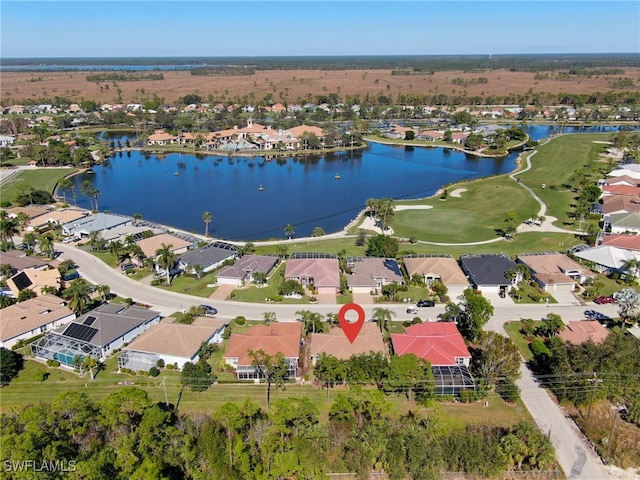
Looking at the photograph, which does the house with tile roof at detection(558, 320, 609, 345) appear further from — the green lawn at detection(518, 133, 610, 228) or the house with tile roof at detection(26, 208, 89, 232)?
the house with tile roof at detection(26, 208, 89, 232)

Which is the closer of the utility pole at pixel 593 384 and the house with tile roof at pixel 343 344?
the utility pole at pixel 593 384

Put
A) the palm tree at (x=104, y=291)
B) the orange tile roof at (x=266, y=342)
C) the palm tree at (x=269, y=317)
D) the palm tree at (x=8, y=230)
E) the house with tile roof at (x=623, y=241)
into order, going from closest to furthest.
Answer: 1. the orange tile roof at (x=266, y=342)
2. the palm tree at (x=269, y=317)
3. the palm tree at (x=104, y=291)
4. the house with tile roof at (x=623, y=241)
5. the palm tree at (x=8, y=230)

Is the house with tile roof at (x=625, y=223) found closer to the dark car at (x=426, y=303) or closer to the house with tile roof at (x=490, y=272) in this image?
the house with tile roof at (x=490, y=272)

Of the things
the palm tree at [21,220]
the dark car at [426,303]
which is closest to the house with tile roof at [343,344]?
the dark car at [426,303]

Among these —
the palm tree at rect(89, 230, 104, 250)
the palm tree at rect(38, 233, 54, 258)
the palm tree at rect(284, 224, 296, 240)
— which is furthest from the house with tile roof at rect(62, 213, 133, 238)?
the palm tree at rect(284, 224, 296, 240)

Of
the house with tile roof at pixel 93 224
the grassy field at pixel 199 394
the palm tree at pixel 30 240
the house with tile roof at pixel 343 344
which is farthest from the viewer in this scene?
the house with tile roof at pixel 93 224

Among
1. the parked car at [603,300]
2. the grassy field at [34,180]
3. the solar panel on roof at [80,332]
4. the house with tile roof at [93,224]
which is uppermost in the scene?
the solar panel on roof at [80,332]

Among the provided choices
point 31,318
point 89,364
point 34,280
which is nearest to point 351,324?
point 89,364
